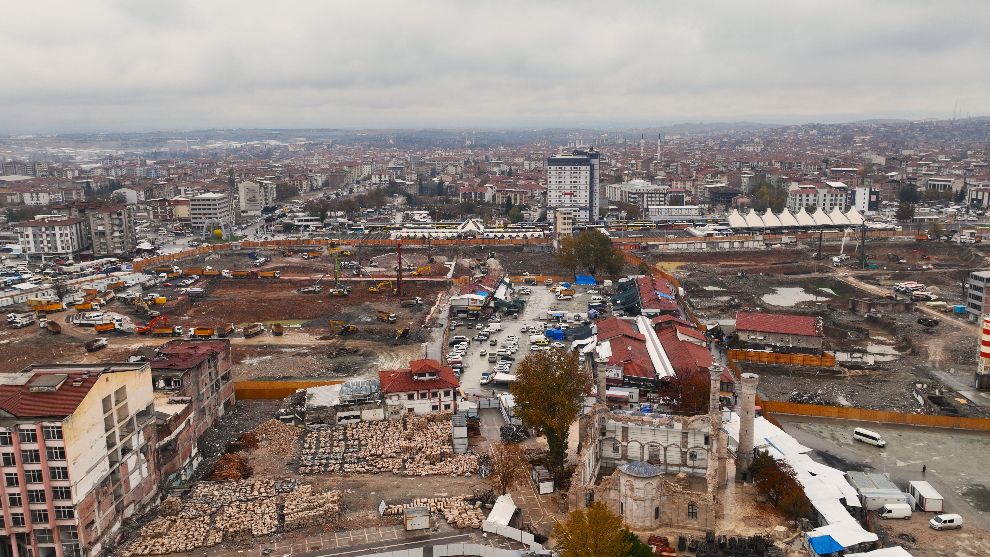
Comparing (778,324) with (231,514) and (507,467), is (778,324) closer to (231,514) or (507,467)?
(507,467)

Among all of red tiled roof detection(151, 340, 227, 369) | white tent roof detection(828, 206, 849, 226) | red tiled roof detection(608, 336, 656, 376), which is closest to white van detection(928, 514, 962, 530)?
red tiled roof detection(608, 336, 656, 376)

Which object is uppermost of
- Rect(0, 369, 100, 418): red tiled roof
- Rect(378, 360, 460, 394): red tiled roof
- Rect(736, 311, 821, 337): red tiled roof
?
Rect(0, 369, 100, 418): red tiled roof

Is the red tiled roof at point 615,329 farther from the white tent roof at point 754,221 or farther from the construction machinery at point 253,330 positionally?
the white tent roof at point 754,221

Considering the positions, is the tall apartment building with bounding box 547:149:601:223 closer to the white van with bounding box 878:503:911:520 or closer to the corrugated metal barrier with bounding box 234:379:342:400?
the corrugated metal barrier with bounding box 234:379:342:400

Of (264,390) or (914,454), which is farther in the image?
(264,390)

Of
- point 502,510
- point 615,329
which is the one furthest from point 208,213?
point 502,510

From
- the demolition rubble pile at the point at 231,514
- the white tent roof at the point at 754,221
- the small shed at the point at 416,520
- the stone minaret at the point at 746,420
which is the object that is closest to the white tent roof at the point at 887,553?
the stone minaret at the point at 746,420
